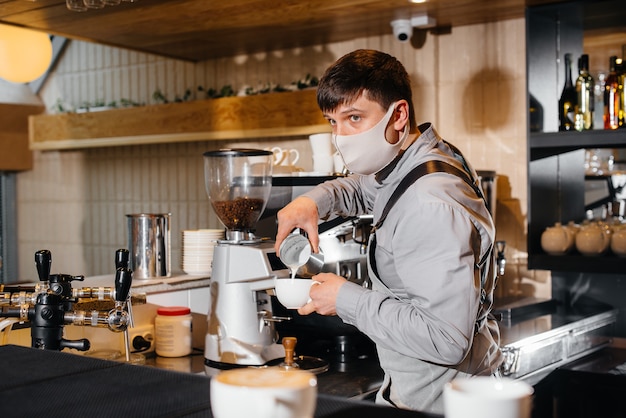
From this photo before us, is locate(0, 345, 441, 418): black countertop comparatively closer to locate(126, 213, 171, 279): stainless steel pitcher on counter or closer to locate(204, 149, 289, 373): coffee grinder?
locate(204, 149, 289, 373): coffee grinder

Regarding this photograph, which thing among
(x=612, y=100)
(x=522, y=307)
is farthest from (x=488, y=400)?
(x=612, y=100)

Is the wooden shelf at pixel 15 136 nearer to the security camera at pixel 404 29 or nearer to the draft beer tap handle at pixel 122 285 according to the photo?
the security camera at pixel 404 29

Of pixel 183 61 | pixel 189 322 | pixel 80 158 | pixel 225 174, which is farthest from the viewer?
pixel 80 158

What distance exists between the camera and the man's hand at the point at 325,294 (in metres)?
1.63

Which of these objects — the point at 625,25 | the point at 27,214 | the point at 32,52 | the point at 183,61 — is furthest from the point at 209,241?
the point at 27,214

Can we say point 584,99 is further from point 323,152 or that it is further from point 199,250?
point 199,250

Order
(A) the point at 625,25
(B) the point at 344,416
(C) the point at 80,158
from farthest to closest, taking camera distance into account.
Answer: (C) the point at 80,158
(A) the point at 625,25
(B) the point at 344,416

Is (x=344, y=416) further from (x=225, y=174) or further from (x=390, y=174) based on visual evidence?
(x=225, y=174)

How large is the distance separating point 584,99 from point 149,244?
1962 mm

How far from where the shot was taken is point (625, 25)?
335 cm

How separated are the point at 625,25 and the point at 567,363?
1484 millimetres

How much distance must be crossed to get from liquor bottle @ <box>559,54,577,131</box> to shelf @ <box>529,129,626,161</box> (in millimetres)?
113

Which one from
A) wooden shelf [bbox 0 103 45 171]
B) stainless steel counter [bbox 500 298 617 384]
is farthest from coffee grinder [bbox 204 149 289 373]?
wooden shelf [bbox 0 103 45 171]

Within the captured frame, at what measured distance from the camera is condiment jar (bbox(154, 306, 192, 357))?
2.41 metres
